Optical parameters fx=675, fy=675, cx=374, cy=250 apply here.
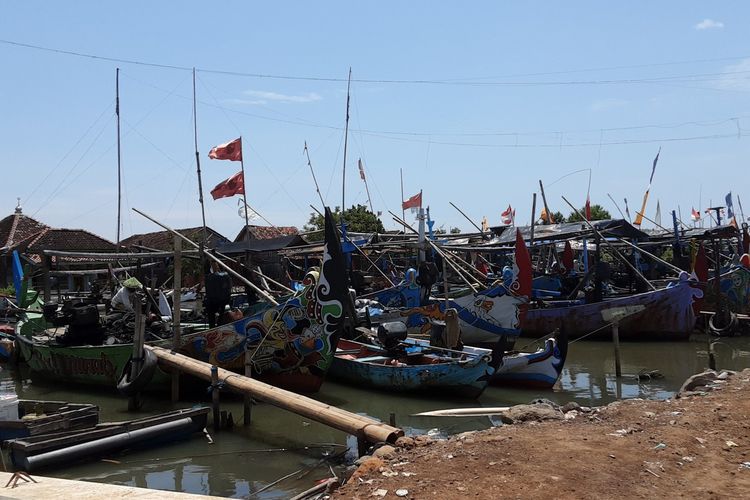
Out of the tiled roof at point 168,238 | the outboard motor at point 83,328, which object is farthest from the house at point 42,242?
the outboard motor at point 83,328

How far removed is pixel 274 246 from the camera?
23.1 metres

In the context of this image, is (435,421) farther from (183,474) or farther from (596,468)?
(596,468)

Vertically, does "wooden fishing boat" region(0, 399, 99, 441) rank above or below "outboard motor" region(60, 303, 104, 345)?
below

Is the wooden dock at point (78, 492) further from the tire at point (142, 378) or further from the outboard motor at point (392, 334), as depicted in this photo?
the outboard motor at point (392, 334)

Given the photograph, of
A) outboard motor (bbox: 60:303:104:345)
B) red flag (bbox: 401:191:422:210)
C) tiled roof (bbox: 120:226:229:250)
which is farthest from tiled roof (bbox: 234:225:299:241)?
outboard motor (bbox: 60:303:104:345)

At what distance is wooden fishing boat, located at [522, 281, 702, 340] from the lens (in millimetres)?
17734

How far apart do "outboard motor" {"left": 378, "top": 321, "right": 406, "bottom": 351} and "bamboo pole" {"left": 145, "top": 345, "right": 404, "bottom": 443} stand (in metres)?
3.36

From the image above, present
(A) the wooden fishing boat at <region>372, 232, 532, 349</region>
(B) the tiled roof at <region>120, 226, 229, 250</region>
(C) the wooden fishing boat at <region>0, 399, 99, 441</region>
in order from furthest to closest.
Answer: (B) the tiled roof at <region>120, 226, 229, 250</region>, (A) the wooden fishing boat at <region>372, 232, 532, 349</region>, (C) the wooden fishing boat at <region>0, 399, 99, 441</region>

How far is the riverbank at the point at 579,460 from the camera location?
17.4 ft

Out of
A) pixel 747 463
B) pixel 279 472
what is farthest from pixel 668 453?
pixel 279 472

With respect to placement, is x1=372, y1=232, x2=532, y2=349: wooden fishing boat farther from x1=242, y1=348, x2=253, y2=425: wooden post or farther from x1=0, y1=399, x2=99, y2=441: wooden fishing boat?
x1=0, y1=399, x2=99, y2=441: wooden fishing boat

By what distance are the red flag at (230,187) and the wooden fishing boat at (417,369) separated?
18.1ft

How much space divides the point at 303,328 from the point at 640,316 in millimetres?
10885

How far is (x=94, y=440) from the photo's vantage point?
27.6ft
